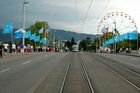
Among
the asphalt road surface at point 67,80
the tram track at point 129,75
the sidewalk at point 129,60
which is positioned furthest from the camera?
the sidewalk at point 129,60

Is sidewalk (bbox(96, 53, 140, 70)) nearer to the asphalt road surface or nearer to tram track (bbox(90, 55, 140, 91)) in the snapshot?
tram track (bbox(90, 55, 140, 91))

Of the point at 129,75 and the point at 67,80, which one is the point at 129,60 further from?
the point at 67,80

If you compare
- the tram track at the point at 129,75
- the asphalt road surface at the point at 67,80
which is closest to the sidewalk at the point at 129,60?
the tram track at the point at 129,75

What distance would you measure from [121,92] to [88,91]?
1272mm

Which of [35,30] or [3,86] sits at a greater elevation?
[35,30]

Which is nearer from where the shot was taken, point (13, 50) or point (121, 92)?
point (121, 92)

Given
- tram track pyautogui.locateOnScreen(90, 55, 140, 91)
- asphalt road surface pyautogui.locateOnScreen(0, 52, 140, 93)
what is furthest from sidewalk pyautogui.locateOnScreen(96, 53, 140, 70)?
asphalt road surface pyautogui.locateOnScreen(0, 52, 140, 93)

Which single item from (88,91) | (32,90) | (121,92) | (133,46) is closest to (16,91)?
(32,90)

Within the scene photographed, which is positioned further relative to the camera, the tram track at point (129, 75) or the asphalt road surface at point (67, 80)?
the tram track at point (129, 75)

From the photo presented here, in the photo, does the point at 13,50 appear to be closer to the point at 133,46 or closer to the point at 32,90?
the point at 32,90

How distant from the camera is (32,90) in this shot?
1401 centimetres

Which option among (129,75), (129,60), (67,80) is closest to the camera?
(67,80)

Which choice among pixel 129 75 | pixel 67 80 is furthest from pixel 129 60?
pixel 67 80

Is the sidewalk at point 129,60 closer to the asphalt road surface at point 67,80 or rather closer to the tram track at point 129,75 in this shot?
the tram track at point 129,75
